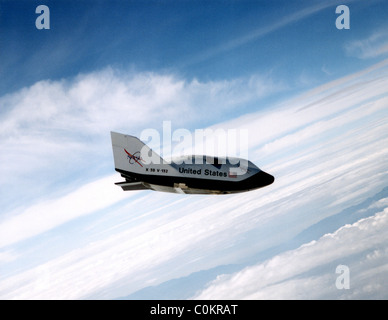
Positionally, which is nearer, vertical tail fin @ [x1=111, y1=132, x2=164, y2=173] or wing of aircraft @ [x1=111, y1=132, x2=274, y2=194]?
wing of aircraft @ [x1=111, y1=132, x2=274, y2=194]

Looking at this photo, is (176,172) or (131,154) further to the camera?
(131,154)

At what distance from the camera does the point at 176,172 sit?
3148 cm

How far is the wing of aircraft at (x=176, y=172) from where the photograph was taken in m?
31.6

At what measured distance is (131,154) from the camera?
32250mm

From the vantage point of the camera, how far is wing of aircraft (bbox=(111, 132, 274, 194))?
→ 104 feet

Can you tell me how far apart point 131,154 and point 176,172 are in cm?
572

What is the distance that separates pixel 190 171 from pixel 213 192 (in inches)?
159

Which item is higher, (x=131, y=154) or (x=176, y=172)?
(x=131, y=154)

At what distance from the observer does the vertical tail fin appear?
105 feet

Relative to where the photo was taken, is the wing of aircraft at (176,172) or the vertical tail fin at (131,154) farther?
the vertical tail fin at (131,154)

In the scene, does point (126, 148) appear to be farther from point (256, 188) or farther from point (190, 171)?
point (256, 188)
